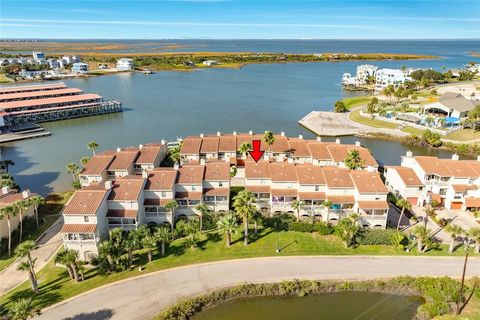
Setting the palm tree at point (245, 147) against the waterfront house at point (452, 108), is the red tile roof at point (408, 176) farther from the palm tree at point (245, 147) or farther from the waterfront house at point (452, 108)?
the waterfront house at point (452, 108)

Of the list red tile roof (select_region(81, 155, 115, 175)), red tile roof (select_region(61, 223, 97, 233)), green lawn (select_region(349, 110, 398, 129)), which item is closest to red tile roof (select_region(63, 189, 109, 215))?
red tile roof (select_region(61, 223, 97, 233))

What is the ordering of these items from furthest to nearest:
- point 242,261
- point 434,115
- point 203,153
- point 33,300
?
point 434,115 < point 203,153 < point 242,261 < point 33,300

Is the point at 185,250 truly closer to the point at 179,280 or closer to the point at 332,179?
the point at 179,280

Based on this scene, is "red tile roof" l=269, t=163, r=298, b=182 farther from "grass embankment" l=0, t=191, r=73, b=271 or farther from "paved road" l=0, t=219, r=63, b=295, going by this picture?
"grass embankment" l=0, t=191, r=73, b=271

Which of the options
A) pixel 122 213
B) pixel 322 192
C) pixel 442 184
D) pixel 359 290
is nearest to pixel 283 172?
pixel 322 192

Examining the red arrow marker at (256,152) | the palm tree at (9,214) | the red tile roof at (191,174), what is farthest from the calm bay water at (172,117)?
the red arrow marker at (256,152)

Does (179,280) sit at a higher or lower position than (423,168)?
lower

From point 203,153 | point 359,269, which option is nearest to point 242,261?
point 359,269
